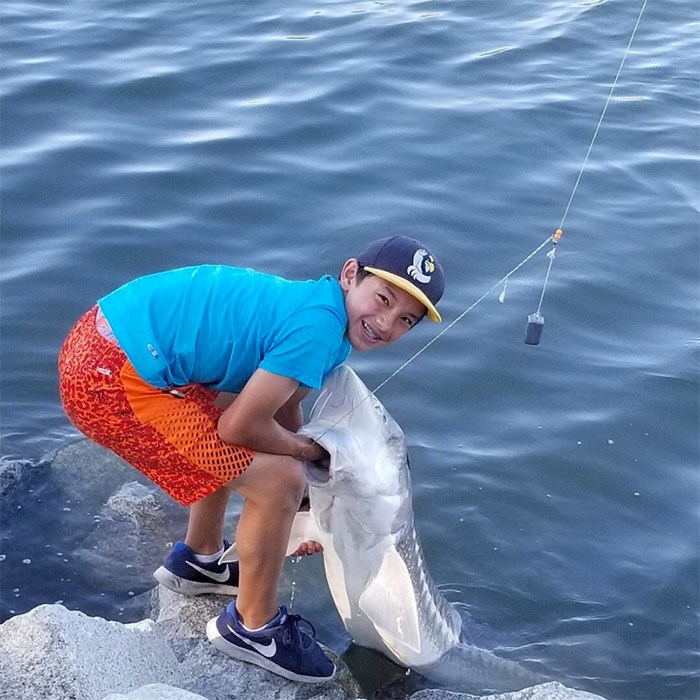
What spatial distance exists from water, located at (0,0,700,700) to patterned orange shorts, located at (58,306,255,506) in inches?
46.6

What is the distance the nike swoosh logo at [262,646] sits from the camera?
392 cm

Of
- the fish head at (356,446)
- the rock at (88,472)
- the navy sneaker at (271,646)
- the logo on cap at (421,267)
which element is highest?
the logo on cap at (421,267)

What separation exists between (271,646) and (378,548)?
0.53m

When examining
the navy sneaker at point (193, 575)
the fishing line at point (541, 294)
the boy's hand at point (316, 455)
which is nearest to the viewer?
the boy's hand at point (316, 455)

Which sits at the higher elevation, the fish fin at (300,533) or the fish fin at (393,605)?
the fish fin at (300,533)

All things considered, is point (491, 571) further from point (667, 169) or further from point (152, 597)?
point (667, 169)

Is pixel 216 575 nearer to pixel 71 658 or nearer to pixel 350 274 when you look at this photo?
pixel 71 658

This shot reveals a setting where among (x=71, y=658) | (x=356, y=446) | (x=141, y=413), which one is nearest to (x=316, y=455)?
(x=356, y=446)

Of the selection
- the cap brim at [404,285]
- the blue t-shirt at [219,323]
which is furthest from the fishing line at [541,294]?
the cap brim at [404,285]

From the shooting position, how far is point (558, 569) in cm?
511

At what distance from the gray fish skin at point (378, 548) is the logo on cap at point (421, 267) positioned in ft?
1.78

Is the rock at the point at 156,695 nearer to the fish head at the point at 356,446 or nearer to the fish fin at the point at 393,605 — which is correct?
the fish head at the point at 356,446

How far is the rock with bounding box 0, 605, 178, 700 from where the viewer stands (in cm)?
333

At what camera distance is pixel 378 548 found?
13.6 ft
